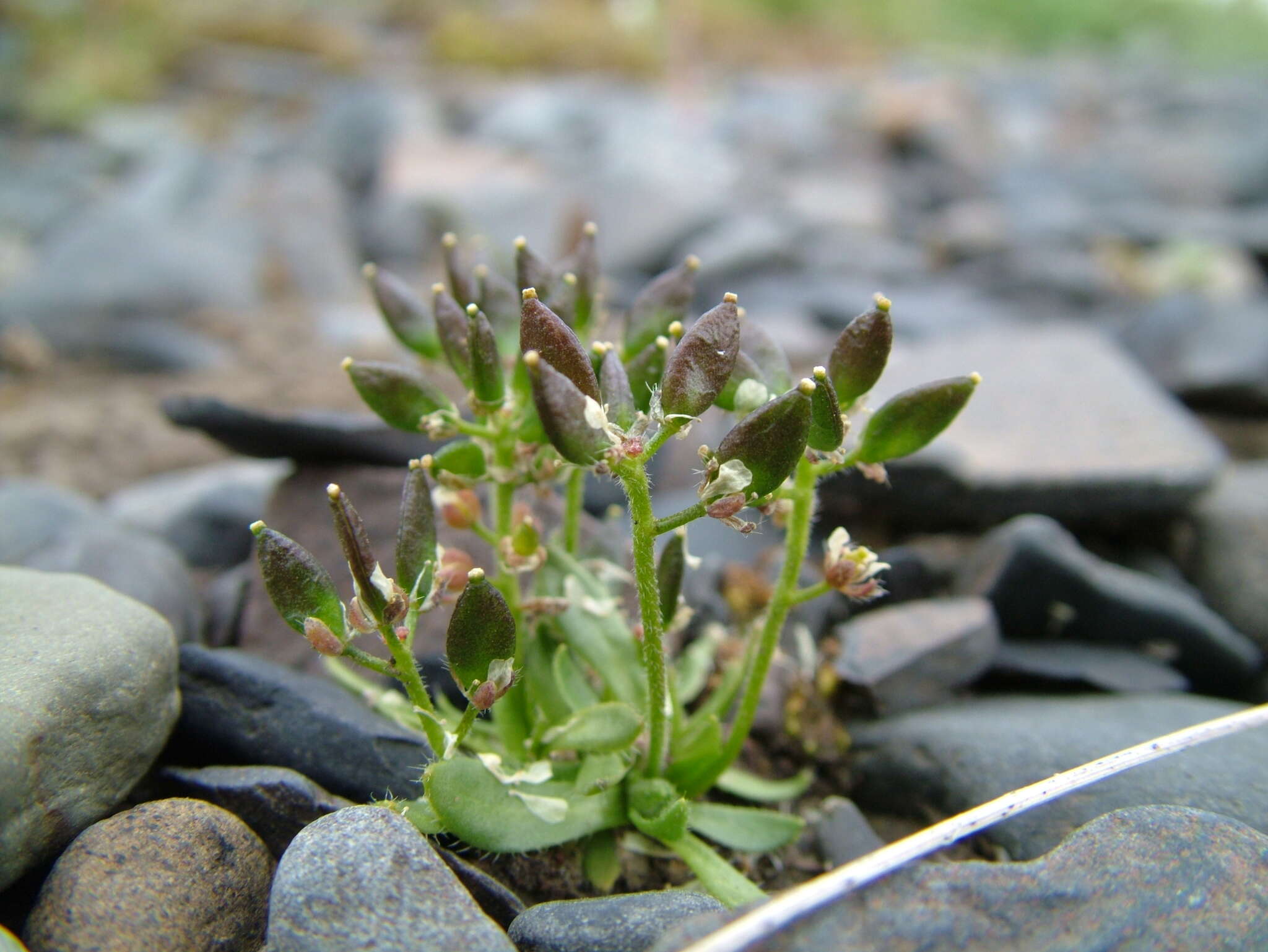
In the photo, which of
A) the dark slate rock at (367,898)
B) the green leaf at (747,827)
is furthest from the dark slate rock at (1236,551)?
the dark slate rock at (367,898)

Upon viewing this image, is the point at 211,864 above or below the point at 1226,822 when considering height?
below

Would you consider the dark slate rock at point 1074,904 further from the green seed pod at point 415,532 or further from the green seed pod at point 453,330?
the green seed pod at point 453,330

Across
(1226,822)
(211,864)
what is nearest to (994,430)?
(1226,822)

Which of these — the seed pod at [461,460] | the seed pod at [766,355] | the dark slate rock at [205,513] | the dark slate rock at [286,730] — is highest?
the seed pod at [766,355]

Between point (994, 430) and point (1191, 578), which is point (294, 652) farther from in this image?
point (1191, 578)

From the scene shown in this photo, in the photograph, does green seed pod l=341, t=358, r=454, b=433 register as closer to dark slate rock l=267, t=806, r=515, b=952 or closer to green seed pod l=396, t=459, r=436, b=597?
green seed pod l=396, t=459, r=436, b=597

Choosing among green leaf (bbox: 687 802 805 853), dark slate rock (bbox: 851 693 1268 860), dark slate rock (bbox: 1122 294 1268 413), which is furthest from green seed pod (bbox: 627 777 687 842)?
dark slate rock (bbox: 1122 294 1268 413)
